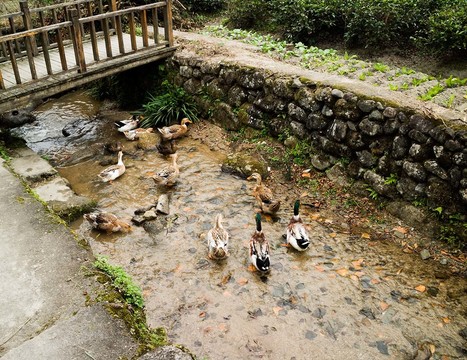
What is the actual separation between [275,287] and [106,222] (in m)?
2.87

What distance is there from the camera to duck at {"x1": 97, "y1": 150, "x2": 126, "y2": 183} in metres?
7.99

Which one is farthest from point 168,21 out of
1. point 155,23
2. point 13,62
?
point 13,62

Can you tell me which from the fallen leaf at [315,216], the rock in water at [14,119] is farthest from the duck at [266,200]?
the rock in water at [14,119]

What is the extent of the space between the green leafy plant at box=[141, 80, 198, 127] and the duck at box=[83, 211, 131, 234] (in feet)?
13.3

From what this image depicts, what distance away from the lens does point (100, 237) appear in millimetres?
6637

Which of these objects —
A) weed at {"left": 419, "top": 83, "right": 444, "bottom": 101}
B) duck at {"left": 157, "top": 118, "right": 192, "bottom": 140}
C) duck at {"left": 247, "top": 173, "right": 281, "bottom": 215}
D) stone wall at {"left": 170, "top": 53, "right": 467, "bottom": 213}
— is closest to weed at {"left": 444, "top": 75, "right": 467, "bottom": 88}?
weed at {"left": 419, "top": 83, "right": 444, "bottom": 101}

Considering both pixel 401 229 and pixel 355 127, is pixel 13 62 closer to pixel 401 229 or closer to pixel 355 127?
pixel 355 127

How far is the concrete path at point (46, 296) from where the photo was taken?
3.50m

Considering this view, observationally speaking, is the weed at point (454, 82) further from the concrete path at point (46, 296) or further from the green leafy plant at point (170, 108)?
the concrete path at point (46, 296)

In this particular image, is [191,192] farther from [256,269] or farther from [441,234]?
[441,234]

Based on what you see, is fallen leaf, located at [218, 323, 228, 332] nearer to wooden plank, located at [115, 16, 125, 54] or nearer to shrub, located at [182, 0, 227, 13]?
wooden plank, located at [115, 16, 125, 54]

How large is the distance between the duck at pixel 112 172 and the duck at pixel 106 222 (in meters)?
1.36

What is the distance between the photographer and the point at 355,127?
7.32m

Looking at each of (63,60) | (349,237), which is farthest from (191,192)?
(63,60)
